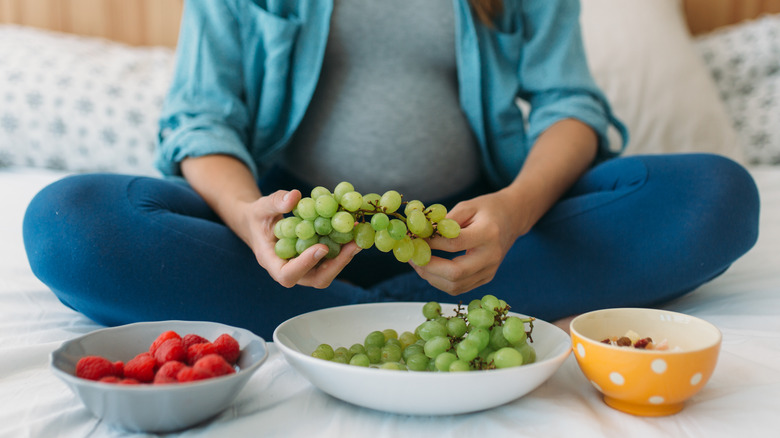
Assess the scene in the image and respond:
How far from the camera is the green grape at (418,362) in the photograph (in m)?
0.59

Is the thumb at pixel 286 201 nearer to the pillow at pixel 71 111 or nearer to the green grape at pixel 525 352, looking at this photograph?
the green grape at pixel 525 352

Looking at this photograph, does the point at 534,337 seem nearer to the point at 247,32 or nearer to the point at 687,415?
the point at 687,415

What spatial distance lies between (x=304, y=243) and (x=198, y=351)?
15cm

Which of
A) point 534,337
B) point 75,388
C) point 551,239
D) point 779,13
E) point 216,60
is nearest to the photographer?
point 75,388

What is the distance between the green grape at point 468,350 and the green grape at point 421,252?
0.11 metres

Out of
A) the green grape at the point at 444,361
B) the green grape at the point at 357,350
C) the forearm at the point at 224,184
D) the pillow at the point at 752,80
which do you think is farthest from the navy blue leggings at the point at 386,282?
the pillow at the point at 752,80

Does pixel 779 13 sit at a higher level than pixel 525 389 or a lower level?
higher

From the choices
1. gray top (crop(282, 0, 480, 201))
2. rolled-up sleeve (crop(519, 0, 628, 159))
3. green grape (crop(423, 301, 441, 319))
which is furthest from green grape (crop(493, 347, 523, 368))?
rolled-up sleeve (crop(519, 0, 628, 159))

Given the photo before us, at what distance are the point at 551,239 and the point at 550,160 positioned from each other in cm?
15

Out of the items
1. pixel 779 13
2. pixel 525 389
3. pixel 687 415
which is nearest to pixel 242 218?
pixel 525 389

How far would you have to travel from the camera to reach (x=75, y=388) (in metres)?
0.50

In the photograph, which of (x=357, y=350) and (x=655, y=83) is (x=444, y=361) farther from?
(x=655, y=83)

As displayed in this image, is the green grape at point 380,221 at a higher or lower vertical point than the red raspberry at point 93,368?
higher

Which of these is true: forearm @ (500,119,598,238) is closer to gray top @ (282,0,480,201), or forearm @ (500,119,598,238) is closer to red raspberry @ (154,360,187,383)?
gray top @ (282,0,480,201)
